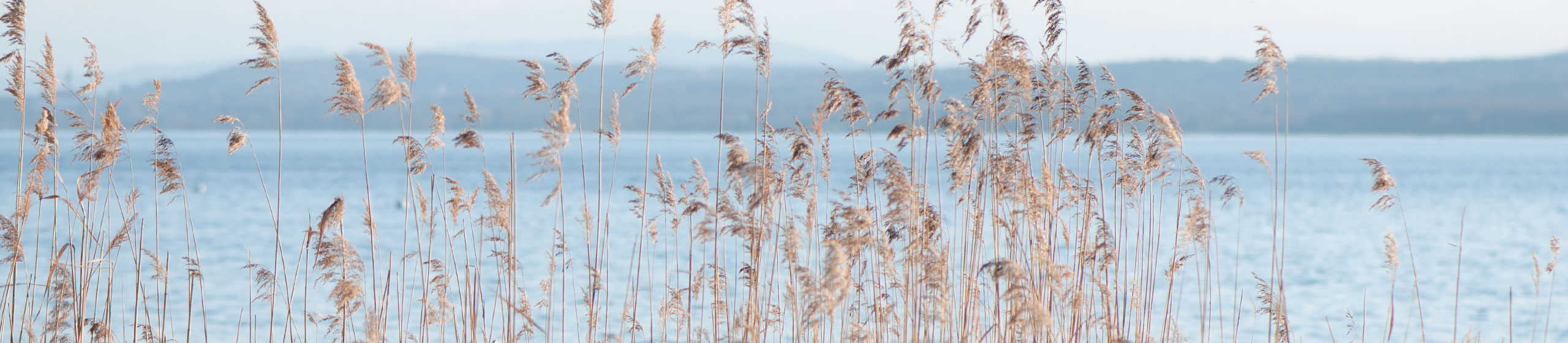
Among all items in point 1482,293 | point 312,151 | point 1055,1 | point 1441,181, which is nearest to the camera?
point 1055,1

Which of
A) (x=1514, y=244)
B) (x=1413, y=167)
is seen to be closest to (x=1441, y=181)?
(x=1413, y=167)

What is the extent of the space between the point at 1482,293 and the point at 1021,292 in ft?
44.2

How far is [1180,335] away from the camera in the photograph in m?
5.23

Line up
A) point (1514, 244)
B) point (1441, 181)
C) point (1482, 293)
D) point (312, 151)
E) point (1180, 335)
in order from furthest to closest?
1. point (312, 151)
2. point (1441, 181)
3. point (1514, 244)
4. point (1482, 293)
5. point (1180, 335)

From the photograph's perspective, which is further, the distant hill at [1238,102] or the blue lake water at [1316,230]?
the distant hill at [1238,102]

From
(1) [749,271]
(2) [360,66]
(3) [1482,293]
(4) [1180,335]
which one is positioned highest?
(2) [360,66]

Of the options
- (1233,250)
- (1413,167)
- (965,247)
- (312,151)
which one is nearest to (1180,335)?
(965,247)

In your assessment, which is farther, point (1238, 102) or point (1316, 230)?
point (1238, 102)

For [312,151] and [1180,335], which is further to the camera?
[312,151]

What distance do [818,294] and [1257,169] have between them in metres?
81.3

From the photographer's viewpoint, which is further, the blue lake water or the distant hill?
the distant hill

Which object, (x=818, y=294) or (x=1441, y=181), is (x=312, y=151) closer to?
(x=1441, y=181)

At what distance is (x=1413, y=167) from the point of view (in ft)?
227

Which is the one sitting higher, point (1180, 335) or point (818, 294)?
point (818, 294)
